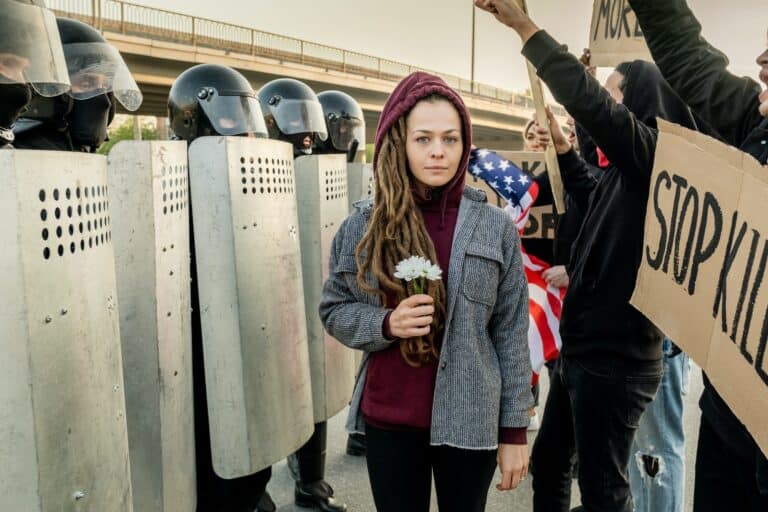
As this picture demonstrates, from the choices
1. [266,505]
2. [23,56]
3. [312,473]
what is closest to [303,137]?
[312,473]

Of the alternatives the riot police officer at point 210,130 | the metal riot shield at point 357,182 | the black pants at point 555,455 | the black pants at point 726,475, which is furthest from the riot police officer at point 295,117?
the black pants at point 726,475

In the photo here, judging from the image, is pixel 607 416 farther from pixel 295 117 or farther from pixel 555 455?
pixel 295 117

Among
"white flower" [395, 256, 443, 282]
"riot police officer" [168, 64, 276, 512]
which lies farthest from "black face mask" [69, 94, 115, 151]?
"white flower" [395, 256, 443, 282]

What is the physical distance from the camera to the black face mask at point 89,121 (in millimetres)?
2697

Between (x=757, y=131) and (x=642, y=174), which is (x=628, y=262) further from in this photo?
(x=757, y=131)

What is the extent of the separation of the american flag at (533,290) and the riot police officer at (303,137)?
3.65 feet

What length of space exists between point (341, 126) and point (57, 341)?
344 cm

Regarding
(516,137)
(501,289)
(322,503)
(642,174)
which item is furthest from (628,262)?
(516,137)

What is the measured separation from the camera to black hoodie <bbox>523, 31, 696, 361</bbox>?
220cm

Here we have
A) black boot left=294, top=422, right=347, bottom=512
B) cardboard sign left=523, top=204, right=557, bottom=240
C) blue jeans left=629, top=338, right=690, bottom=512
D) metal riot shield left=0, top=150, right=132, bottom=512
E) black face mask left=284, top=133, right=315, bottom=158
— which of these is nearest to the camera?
metal riot shield left=0, top=150, right=132, bottom=512

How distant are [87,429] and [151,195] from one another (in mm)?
888

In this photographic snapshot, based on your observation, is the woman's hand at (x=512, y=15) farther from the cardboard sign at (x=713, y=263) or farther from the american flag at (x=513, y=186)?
the american flag at (x=513, y=186)

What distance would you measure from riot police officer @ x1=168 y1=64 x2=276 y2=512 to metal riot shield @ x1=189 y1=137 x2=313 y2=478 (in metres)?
0.11

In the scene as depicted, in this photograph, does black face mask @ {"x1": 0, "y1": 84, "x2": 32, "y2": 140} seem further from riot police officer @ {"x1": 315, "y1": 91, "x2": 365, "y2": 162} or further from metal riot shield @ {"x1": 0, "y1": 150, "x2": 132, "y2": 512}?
riot police officer @ {"x1": 315, "y1": 91, "x2": 365, "y2": 162}
